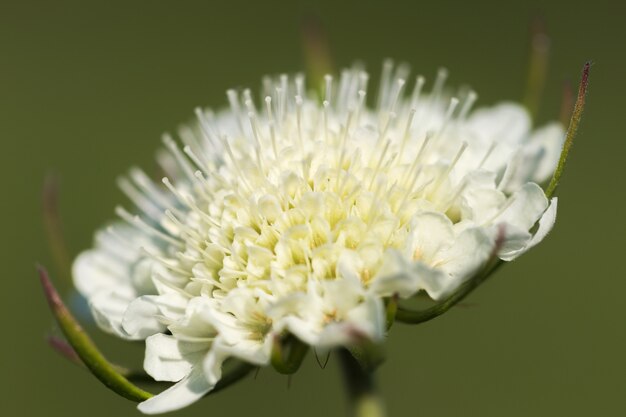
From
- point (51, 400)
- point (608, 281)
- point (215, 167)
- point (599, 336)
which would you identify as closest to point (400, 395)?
point (599, 336)

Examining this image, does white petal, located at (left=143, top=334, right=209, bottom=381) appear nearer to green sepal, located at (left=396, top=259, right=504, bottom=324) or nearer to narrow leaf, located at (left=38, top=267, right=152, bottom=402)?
narrow leaf, located at (left=38, top=267, right=152, bottom=402)

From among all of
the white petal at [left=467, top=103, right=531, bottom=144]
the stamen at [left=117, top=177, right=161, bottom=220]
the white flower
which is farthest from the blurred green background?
the white flower

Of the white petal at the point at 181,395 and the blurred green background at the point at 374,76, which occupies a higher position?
the white petal at the point at 181,395

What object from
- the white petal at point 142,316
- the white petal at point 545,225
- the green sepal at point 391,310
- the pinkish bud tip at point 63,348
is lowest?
the white petal at point 545,225

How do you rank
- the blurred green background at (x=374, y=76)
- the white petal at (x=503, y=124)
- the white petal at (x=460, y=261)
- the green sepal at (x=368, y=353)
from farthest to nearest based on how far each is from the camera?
the blurred green background at (x=374, y=76)
the white petal at (x=503, y=124)
the white petal at (x=460, y=261)
the green sepal at (x=368, y=353)

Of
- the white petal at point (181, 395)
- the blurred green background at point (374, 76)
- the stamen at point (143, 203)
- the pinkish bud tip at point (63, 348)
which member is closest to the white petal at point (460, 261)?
the white petal at point (181, 395)

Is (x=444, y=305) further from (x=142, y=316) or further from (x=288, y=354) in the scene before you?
(x=142, y=316)

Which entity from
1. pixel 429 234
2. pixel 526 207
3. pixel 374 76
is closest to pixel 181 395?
pixel 429 234

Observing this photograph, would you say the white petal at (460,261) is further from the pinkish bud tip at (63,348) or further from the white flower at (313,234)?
the pinkish bud tip at (63,348)
